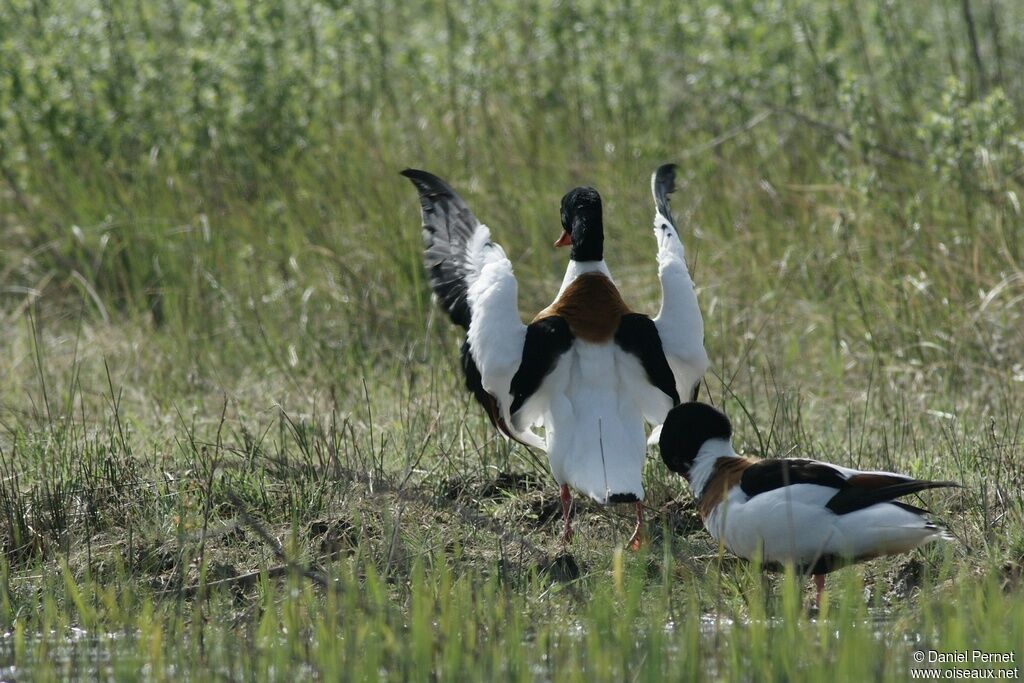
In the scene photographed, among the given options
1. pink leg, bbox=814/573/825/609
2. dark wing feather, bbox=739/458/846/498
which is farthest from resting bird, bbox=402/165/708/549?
pink leg, bbox=814/573/825/609

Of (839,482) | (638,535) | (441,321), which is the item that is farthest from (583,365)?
(441,321)

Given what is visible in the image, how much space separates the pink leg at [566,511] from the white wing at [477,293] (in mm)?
181

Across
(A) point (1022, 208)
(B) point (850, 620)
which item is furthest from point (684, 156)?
(B) point (850, 620)

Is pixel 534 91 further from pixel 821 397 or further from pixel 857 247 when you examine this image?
pixel 821 397

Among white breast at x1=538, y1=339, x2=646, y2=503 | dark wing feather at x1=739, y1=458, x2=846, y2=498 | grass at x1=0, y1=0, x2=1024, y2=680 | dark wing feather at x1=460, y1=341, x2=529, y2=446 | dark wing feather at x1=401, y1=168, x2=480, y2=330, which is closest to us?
grass at x1=0, y1=0, x2=1024, y2=680

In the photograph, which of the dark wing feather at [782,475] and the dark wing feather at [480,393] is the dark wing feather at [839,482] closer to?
the dark wing feather at [782,475]

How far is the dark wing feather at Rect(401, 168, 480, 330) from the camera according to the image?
17.5ft

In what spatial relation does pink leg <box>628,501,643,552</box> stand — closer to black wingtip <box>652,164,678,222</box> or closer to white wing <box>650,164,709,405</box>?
white wing <box>650,164,709,405</box>

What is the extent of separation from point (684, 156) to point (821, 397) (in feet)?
8.61

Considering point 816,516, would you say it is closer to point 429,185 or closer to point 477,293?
point 477,293

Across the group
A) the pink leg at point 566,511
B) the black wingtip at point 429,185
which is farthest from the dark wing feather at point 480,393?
the black wingtip at point 429,185

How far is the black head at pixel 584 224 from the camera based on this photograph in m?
5.21

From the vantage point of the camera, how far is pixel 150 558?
4660 millimetres

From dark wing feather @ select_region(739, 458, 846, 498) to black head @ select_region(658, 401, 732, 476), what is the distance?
0.37 metres
